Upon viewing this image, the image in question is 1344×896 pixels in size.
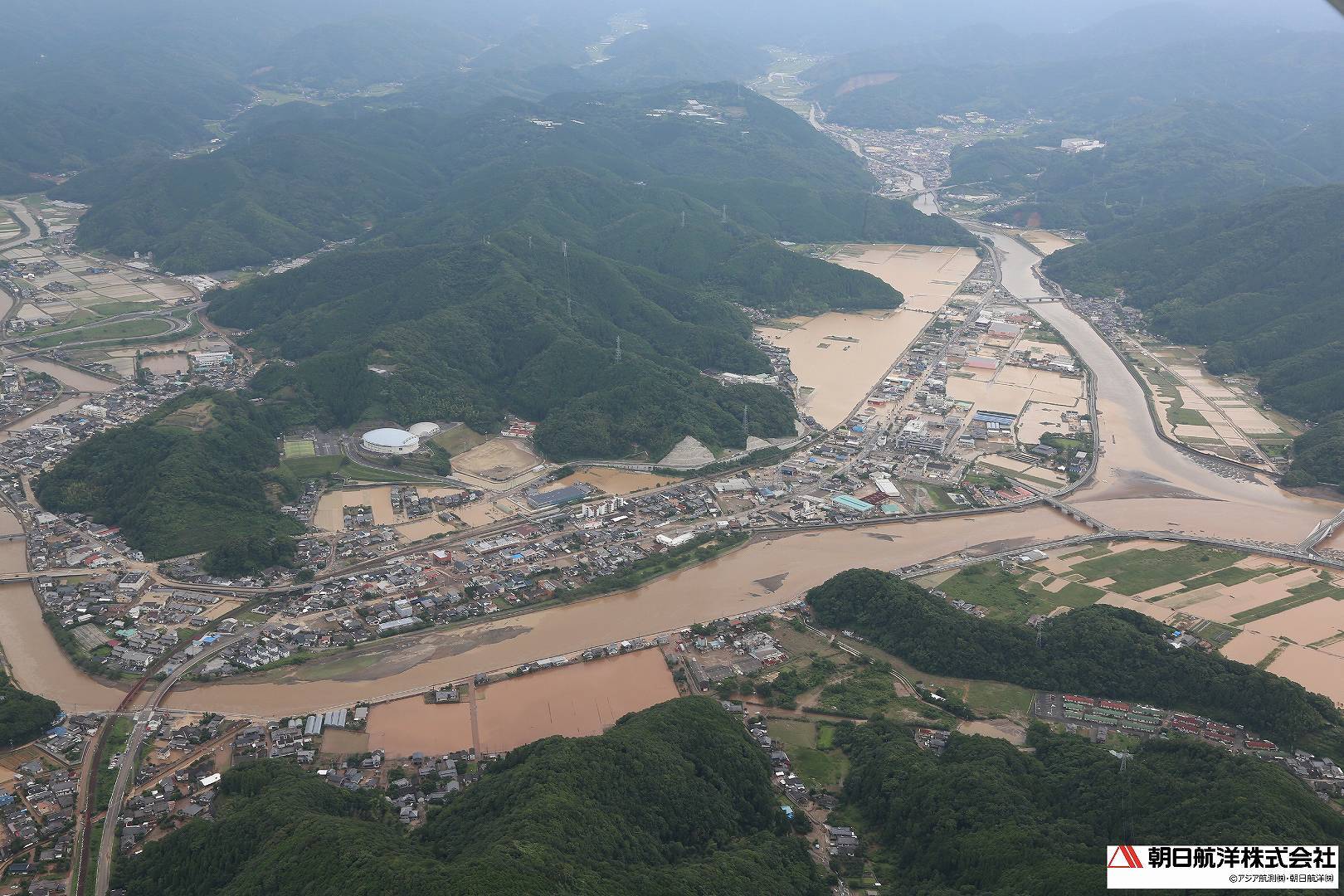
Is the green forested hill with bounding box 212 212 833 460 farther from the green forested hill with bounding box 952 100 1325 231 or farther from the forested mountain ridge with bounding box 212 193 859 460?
the green forested hill with bounding box 952 100 1325 231

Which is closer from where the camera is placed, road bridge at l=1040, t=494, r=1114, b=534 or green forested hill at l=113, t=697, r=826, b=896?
green forested hill at l=113, t=697, r=826, b=896

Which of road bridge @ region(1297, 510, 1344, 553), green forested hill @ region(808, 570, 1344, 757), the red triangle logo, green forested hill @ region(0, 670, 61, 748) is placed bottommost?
green forested hill @ region(0, 670, 61, 748)

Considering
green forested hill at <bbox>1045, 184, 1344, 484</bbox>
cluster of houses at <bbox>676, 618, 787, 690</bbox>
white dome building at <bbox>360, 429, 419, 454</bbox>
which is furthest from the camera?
green forested hill at <bbox>1045, 184, 1344, 484</bbox>

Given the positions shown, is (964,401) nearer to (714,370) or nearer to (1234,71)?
(714,370)

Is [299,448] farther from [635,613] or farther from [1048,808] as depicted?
[1048,808]

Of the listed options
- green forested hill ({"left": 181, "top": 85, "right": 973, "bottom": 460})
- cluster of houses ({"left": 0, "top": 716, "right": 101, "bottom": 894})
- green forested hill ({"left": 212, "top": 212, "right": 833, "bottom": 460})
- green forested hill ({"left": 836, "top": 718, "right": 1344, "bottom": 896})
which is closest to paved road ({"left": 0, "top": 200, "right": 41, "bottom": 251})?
green forested hill ({"left": 181, "top": 85, "right": 973, "bottom": 460})

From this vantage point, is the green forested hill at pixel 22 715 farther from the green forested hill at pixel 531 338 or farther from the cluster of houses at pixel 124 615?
Answer: the green forested hill at pixel 531 338

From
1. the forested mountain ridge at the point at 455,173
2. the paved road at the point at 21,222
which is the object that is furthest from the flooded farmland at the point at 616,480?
the paved road at the point at 21,222
